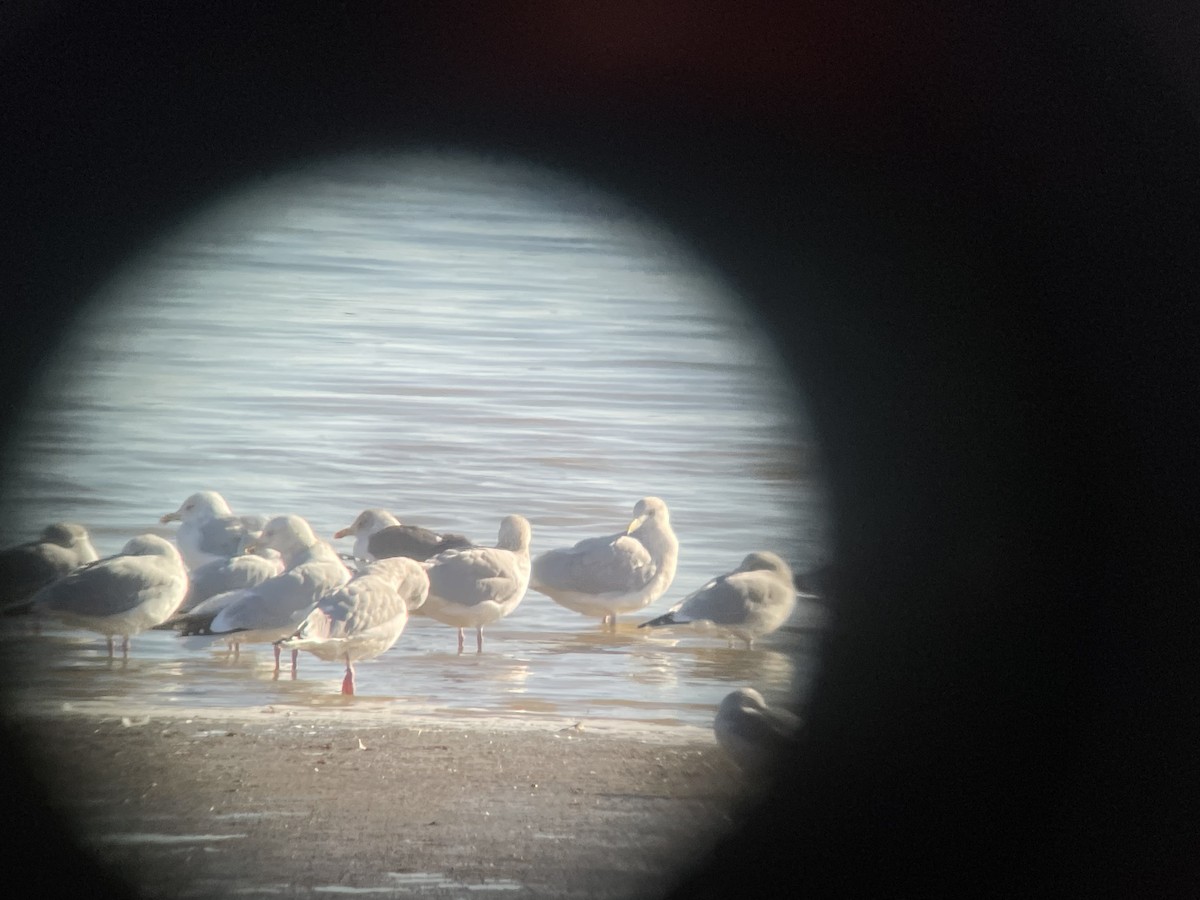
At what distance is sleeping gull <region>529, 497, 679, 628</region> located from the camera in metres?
2.17

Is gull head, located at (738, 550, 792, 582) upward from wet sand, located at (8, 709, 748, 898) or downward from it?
upward

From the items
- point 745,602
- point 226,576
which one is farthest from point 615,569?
point 226,576

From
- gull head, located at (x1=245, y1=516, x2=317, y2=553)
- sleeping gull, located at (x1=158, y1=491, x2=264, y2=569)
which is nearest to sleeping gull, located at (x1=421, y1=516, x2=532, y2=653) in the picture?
gull head, located at (x1=245, y1=516, x2=317, y2=553)

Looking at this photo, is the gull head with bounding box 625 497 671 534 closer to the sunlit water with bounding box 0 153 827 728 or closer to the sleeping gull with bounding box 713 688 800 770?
the sunlit water with bounding box 0 153 827 728

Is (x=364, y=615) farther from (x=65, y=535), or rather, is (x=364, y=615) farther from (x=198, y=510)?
(x=65, y=535)

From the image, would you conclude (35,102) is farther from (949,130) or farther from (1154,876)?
(1154,876)

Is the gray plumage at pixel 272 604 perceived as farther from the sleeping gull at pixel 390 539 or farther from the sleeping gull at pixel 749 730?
the sleeping gull at pixel 749 730

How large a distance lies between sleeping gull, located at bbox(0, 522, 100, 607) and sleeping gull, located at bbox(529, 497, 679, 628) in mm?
814

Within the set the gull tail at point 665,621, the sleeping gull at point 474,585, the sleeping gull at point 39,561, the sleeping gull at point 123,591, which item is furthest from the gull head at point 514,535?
the sleeping gull at point 39,561

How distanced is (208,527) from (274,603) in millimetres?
241

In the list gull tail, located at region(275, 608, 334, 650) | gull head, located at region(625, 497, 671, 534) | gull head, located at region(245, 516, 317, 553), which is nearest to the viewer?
gull tail, located at region(275, 608, 334, 650)

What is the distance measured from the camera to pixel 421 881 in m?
2.00

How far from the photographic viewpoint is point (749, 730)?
213 cm

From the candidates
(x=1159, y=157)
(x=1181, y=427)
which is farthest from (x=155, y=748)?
(x=1159, y=157)
